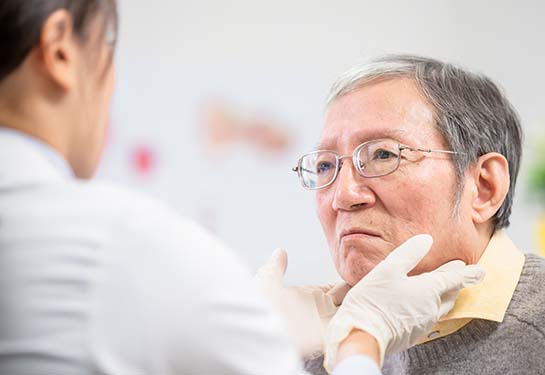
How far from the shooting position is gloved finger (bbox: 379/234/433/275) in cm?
140

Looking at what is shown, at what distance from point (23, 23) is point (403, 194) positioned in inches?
35.8

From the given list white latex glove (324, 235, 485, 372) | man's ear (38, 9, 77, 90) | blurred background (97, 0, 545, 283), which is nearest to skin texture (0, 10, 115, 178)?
man's ear (38, 9, 77, 90)

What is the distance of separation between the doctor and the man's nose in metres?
0.75

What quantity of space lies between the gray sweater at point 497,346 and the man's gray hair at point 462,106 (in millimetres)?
213

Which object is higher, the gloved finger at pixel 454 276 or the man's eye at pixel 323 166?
the man's eye at pixel 323 166

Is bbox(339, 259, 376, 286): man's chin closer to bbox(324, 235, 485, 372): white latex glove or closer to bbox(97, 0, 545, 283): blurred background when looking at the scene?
bbox(324, 235, 485, 372): white latex glove

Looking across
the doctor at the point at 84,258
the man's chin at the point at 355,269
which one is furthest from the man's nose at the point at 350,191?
the doctor at the point at 84,258

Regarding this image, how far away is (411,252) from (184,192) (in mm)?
1694

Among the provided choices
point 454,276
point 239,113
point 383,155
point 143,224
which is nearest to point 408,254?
point 454,276

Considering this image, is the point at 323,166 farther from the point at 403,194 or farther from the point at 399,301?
the point at 399,301

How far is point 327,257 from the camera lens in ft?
10.1

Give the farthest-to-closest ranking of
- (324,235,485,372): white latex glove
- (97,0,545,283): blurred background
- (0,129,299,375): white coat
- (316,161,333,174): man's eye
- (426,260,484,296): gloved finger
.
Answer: (97,0,545,283): blurred background → (316,161,333,174): man's eye → (426,260,484,296): gloved finger → (324,235,485,372): white latex glove → (0,129,299,375): white coat

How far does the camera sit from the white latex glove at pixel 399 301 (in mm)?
1303

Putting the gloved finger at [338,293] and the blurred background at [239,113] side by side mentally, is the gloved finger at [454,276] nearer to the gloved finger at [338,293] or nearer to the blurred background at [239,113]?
the gloved finger at [338,293]
